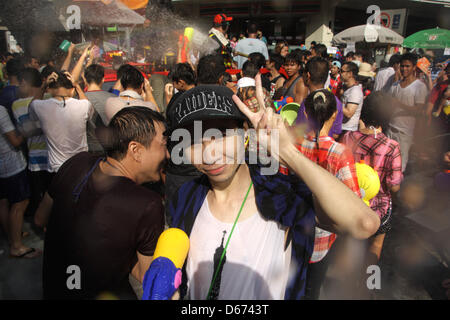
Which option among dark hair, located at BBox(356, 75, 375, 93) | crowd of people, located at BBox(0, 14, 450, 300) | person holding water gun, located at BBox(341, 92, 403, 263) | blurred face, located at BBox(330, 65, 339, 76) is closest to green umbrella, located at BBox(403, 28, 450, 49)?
dark hair, located at BBox(356, 75, 375, 93)

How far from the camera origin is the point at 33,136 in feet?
11.6

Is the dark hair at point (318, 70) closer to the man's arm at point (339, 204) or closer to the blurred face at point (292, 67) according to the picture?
the blurred face at point (292, 67)

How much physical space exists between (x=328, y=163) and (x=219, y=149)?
123 centimetres

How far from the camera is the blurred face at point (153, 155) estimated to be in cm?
177

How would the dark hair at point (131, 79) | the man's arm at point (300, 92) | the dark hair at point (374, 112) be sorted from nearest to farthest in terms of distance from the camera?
the dark hair at point (374, 112) → the dark hair at point (131, 79) → the man's arm at point (300, 92)

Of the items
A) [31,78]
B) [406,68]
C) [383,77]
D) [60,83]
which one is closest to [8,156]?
[31,78]

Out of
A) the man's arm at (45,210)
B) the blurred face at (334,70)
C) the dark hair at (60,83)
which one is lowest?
the man's arm at (45,210)

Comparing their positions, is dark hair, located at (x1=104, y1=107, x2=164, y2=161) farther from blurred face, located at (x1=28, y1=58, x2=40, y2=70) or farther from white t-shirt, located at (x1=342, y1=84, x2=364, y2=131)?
blurred face, located at (x1=28, y1=58, x2=40, y2=70)

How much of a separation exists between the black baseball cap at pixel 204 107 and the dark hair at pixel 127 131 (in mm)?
420

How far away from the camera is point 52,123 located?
10.4 ft

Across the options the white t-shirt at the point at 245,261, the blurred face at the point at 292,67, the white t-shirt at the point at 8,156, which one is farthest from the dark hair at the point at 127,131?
the blurred face at the point at 292,67

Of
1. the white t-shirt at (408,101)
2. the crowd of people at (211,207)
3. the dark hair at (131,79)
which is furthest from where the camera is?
the white t-shirt at (408,101)

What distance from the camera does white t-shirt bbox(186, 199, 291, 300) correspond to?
132cm

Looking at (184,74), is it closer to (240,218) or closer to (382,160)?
(382,160)
